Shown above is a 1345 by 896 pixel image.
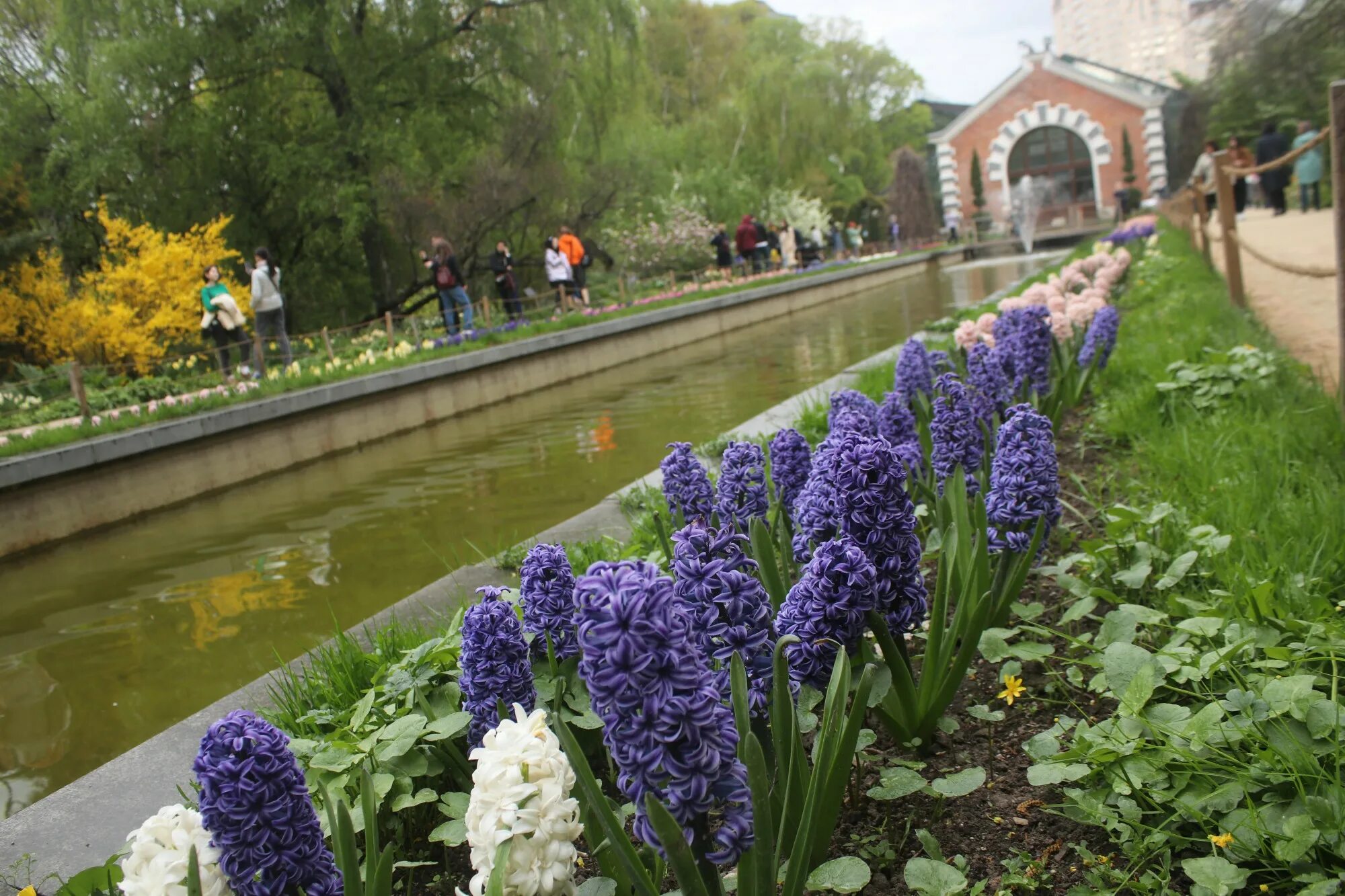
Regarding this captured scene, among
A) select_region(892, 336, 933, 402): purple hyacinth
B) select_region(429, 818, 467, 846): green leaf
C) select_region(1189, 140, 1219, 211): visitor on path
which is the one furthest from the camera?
select_region(1189, 140, 1219, 211): visitor on path

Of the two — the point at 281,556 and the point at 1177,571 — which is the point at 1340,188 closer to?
the point at 1177,571

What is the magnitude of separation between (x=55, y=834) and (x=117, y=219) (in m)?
15.6

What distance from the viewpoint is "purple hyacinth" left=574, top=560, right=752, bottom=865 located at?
120 centimetres

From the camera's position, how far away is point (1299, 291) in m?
7.45

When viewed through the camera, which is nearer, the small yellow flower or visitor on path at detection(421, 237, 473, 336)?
the small yellow flower

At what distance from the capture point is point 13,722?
416 centimetres

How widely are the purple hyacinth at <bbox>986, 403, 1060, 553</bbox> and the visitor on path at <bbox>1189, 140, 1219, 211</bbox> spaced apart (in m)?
6.97

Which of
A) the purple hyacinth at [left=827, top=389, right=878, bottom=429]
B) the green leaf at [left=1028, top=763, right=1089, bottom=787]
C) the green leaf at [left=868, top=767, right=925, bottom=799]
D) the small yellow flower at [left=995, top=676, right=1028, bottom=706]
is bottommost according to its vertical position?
the small yellow flower at [left=995, top=676, right=1028, bottom=706]

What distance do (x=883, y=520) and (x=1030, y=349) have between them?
2.82 m

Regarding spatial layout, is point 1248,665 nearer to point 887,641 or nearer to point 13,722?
point 887,641

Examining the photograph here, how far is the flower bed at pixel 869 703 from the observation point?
4.55 feet

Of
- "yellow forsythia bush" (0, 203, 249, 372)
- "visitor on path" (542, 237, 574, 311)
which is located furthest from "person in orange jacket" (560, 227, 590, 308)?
"yellow forsythia bush" (0, 203, 249, 372)

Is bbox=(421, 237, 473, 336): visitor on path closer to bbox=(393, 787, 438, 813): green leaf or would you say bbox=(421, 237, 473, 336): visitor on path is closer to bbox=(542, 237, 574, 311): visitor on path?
bbox=(542, 237, 574, 311): visitor on path

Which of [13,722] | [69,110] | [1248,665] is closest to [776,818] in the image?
[1248,665]
